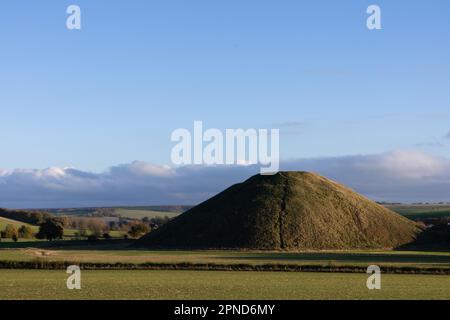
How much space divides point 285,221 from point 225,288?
7600 centimetres

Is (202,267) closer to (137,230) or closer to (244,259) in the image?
(244,259)

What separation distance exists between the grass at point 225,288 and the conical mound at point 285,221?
59.1 m

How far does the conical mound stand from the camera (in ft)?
362

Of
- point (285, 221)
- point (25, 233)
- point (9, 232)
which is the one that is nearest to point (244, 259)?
point (285, 221)

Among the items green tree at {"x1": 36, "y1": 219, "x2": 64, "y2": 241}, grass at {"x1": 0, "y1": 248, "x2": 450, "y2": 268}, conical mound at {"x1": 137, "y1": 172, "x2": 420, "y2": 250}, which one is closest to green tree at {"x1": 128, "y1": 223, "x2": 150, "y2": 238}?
green tree at {"x1": 36, "y1": 219, "x2": 64, "y2": 241}

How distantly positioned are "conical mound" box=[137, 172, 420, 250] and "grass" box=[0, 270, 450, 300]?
59.1 metres

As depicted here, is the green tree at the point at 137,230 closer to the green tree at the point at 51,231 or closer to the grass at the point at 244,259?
the green tree at the point at 51,231

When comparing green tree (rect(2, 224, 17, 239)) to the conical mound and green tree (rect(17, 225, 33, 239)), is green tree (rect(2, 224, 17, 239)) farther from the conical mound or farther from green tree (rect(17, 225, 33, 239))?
the conical mound

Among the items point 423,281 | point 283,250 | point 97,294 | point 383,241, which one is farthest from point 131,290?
point 383,241

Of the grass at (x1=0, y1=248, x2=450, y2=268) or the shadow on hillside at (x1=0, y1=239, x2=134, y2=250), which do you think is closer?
the grass at (x1=0, y1=248, x2=450, y2=268)

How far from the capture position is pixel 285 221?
115375mm
